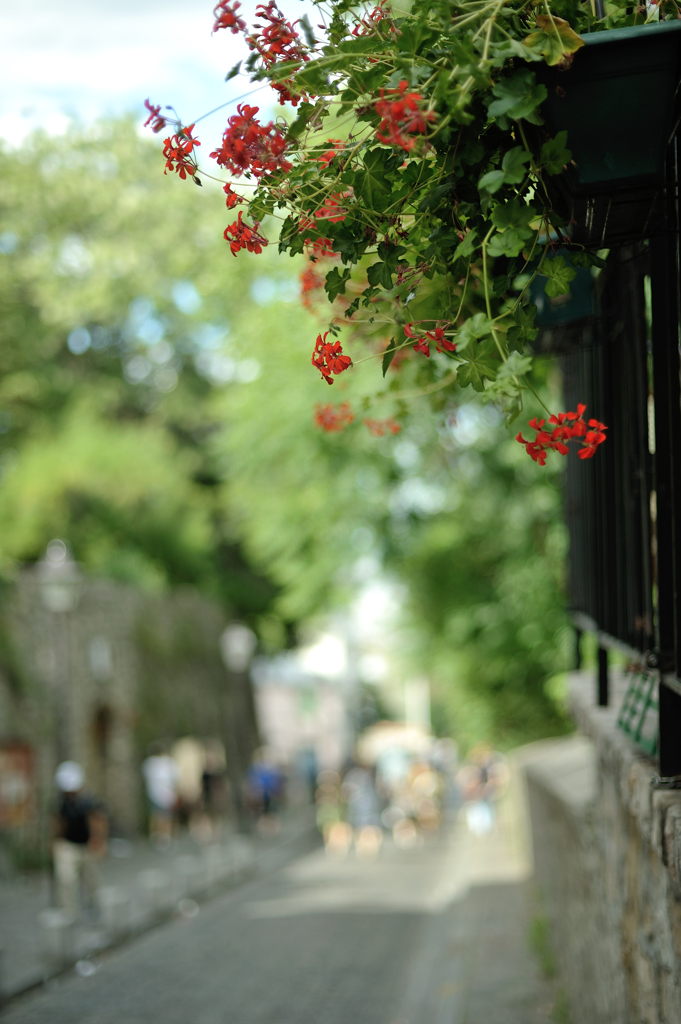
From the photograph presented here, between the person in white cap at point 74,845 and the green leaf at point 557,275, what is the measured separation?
11075 mm

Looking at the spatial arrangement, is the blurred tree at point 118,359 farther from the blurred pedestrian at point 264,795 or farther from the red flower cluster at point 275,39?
the red flower cluster at point 275,39

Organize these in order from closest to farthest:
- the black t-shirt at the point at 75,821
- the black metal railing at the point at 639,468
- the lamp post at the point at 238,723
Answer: the black metal railing at the point at 639,468, the black t-shirt at the point at 75,821, the lamp post at the point at 238,723

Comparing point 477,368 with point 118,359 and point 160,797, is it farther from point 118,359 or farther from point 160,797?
point 118,359

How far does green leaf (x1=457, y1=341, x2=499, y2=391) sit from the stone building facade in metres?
16.8

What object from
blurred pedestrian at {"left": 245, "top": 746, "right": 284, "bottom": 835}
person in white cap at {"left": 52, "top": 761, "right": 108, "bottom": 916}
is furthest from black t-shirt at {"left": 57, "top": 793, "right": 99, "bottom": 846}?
blurred pedestrian at {"left": 245, "top": 746, "right": 284, "bottom": 835}

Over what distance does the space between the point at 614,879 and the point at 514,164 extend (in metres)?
2.87

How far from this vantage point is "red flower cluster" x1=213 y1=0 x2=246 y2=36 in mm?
2354

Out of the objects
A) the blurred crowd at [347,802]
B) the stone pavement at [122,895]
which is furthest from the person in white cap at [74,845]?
the blurred crowd at [347,802]

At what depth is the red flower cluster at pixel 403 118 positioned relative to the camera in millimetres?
2191

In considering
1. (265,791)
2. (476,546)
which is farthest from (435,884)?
(265,791)

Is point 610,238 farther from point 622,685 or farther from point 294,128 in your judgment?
point 622,685

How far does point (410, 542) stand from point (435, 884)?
5090 millimetres

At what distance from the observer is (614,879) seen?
14.1ft

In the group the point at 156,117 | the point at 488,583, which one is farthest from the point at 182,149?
the point at 488,583
